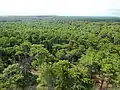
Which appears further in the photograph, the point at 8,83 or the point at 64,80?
the point at 8,83

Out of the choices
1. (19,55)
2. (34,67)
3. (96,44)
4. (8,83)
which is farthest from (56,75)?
(96,44)

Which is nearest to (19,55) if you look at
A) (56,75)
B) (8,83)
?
(8,83)

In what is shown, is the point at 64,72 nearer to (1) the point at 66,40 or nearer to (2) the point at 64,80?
(2) the point at 64,80

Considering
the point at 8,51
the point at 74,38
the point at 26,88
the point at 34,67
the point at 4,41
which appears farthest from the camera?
the point at 74,38

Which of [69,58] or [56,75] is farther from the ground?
[56,75]

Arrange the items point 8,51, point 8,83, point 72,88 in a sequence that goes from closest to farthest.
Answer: point 72,88
point 8,83
point 8,51

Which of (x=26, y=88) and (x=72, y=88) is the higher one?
(x=72, y=88)

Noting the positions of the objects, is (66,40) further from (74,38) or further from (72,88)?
(72,88)

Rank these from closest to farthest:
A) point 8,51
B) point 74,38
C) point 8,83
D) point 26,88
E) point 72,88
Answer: point 72,88 → point 8,83 → point 26,88 → point 8,51 → point 74,38

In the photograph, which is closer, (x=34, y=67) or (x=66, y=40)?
(x=34, y=67)
